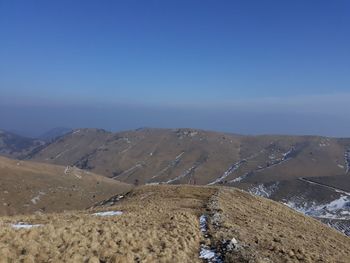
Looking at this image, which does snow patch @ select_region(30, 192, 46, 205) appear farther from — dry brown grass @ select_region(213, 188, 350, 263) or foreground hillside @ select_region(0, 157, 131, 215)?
dry brown grass @ select_region(213, 188, 350, 263)

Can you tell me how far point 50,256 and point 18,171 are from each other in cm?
12007

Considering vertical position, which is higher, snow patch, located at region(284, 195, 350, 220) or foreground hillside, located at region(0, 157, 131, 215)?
foreground hillside, located at region(0, 157, 131, 215)

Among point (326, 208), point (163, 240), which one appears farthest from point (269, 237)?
point (326, 208)

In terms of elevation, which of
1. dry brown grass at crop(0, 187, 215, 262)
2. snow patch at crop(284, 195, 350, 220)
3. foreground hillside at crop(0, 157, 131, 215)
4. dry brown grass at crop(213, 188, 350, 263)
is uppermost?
dry brown grass at crop(0, 187, 215, 262)


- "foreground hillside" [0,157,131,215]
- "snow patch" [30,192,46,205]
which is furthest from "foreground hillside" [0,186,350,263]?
"snow patch" [30,192,46,205]

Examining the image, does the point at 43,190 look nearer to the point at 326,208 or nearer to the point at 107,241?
the point at 107,241

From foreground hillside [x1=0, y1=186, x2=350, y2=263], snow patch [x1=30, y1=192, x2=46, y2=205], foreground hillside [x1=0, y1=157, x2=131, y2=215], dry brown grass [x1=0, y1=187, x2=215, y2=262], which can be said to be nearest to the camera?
dry brown grass [x1=0, y1=187, x2=215, y2=262]

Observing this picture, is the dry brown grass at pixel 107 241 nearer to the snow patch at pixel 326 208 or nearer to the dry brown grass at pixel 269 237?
the dry brown grass at pixel 269 237

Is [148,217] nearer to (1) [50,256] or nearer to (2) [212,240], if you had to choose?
(2) [212,240]

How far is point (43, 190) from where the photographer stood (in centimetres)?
11738

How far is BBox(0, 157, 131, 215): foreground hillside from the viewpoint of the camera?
104188mm

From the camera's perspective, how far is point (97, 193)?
132000 millimetres

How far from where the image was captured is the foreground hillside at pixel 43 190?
104188mm

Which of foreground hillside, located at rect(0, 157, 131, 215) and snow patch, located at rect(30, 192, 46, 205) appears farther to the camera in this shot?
snow patch, located at rect(30, 192, 46, 205)
